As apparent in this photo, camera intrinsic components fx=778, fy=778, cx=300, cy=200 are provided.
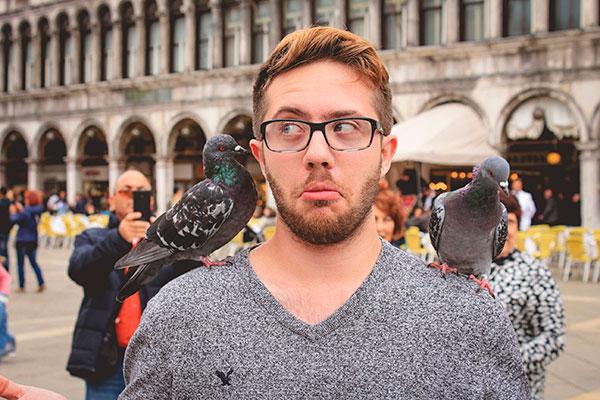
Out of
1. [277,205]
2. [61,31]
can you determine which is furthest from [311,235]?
[61,31]

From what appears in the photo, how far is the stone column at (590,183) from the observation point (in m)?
19.1

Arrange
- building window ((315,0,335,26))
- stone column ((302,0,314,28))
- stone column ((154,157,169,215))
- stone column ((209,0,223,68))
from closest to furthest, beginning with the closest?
1. building window ((315,0,335,26))
2. stone column ((302,0,314,28))
3. stone column ((209,0,223,68))
4. stone column ((154,157,169,215))

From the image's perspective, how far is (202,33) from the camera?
1075 inches

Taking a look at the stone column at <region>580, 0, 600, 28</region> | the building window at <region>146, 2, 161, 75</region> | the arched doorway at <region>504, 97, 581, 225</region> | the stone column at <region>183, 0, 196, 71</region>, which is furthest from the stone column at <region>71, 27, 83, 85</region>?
the stone column at <region>580, 0, 600, 28</region>

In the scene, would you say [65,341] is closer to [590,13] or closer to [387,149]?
[387,149]

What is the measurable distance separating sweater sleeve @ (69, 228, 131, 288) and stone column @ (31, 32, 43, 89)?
29851 mm

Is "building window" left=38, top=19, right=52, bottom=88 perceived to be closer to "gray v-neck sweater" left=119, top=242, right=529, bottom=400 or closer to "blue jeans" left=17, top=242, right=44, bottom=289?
"blue jeans" left=17, top=242, right=44, bottom=289

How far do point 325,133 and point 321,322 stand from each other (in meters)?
0.43

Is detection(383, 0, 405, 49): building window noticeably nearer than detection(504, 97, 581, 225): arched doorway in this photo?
No

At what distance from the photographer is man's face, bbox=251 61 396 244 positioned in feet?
5.74

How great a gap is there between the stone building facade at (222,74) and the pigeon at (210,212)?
18.5 metres

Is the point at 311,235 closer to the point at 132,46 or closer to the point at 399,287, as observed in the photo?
the point at 399,287

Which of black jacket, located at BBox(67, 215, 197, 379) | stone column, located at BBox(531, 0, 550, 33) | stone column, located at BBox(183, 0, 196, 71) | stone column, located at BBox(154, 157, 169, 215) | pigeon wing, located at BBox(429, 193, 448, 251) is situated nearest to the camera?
pigeon wing, located at BBox(429, 193, 448, 251)

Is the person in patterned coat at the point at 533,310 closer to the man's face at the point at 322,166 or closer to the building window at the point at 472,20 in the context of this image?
the man's face at the point at 322,166
